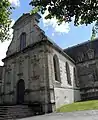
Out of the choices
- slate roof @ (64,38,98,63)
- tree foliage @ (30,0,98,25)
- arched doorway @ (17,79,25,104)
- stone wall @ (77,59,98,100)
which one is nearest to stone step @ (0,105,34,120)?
arched doorway @ (17,79,25,104)

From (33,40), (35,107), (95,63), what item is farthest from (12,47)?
(95,63)

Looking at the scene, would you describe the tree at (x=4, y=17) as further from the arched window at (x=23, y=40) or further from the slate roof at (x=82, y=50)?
the slate roof at (x=82, y=50)

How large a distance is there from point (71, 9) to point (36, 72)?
14729mm

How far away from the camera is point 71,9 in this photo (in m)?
6.73

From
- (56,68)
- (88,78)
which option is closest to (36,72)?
(56,68)

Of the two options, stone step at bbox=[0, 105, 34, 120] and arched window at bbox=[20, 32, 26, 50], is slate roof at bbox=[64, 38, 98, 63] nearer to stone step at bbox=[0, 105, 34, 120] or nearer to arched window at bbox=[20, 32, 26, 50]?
arched window at bbox=[20, 32, 26, 50]

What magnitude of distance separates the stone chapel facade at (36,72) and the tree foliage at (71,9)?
12797 millimetres

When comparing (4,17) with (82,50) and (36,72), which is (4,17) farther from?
(82,50)

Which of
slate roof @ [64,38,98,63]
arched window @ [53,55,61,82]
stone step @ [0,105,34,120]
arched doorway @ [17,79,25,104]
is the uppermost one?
slate roof @ [64,38,98,63]

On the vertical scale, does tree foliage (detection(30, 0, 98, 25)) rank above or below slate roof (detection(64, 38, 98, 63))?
below

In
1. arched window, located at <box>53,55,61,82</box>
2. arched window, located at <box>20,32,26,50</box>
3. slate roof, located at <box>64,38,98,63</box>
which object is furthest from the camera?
slate roof, located at <box>64,38,98,63</box>

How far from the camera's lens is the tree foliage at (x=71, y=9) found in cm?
666

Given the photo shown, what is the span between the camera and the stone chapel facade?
64.4 feet

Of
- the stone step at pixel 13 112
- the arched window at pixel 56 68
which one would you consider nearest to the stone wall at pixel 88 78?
the arched window at pixel 56 68
